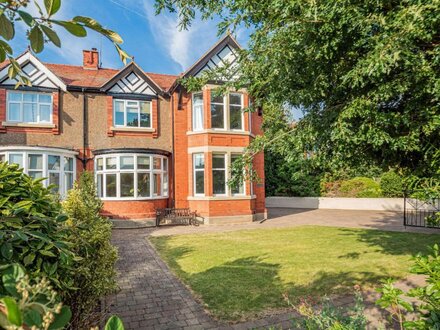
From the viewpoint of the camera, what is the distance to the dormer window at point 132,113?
15.7m

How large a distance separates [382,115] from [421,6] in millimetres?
1165

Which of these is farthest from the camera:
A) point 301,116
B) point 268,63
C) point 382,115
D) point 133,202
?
point 133,202

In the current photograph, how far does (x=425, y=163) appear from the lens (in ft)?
13.5

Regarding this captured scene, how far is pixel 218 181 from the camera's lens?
1535 centimetres

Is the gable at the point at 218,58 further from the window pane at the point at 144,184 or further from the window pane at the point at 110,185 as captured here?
the window pane at the point at 110,185

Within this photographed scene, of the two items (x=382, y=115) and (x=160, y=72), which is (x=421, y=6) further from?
(x=160, y=72)

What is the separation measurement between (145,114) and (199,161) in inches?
158

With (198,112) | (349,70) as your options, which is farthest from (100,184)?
(349,70)

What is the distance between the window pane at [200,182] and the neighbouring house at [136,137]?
5 cm

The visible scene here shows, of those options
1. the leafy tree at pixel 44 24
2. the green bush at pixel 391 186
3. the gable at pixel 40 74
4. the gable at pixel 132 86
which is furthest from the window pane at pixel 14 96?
the green bush at pixel 391 186

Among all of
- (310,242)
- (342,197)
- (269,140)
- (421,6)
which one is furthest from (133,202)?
(342,197)

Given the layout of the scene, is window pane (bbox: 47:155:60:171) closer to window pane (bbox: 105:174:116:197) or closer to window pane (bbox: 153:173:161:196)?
Result: window pane (bbox: 105:174:116:197)

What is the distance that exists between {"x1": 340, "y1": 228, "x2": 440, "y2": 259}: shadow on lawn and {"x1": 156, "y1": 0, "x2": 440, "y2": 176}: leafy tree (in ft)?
17.4

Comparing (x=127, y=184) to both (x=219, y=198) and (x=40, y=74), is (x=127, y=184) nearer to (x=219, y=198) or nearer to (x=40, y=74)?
(x=219, y=198)
